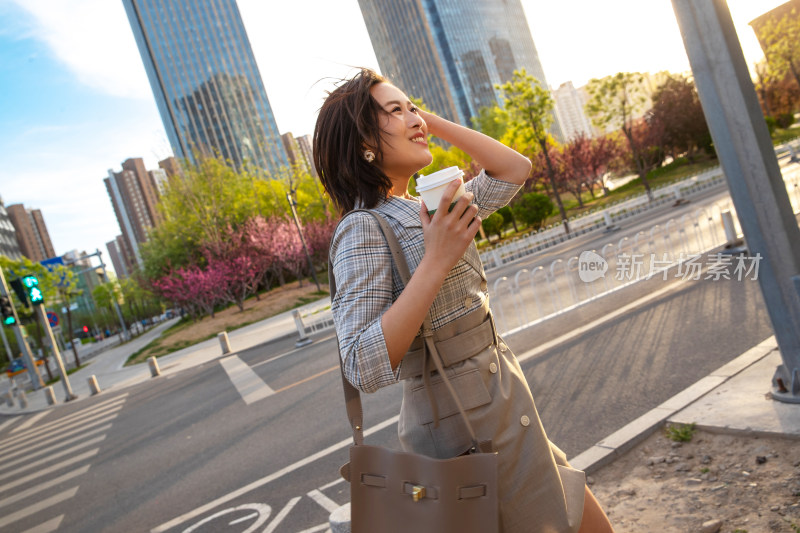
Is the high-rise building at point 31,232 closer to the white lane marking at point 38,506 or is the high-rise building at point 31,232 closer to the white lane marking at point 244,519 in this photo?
the white lane marking at point 38,506

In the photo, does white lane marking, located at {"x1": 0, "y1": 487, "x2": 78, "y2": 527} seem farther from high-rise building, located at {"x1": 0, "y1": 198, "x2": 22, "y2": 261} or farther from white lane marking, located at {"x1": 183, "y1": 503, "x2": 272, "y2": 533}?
high-rise building, located at {"x1": 0, "y1": 198, "x2": 22, "y2": 261}

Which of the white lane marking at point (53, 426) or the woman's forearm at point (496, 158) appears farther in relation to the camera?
the white lane marking at point (53, 426)

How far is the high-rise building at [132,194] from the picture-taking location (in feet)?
485

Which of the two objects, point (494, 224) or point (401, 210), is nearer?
point (401, 210)

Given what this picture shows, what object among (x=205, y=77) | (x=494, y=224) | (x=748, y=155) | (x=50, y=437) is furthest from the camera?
(x=205, y=77)

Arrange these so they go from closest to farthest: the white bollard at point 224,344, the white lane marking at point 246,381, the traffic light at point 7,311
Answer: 1. the white lane marking at point 246,381
2. the white bollard at point 224,344
3. the traffic light at point 7,311

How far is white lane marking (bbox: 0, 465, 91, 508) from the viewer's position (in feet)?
24.7

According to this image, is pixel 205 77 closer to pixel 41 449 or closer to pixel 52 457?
pixel 41 449

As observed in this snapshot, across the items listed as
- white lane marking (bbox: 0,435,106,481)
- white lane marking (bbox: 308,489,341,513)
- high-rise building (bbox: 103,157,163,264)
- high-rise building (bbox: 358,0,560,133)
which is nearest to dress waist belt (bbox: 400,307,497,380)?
white lane marking (bbox: 308,489,341,513)

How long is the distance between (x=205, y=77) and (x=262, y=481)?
103 metres

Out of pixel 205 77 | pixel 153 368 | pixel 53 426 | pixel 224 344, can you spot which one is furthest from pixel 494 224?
pixel 205 77

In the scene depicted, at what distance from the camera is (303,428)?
679 centimetres

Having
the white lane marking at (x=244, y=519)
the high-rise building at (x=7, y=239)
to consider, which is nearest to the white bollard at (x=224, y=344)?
the white lane marking at (x=244, y=519)

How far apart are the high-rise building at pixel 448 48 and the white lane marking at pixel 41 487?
85137 mm
